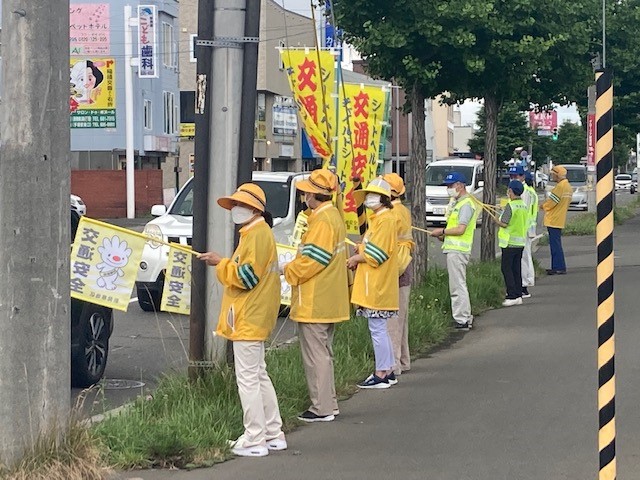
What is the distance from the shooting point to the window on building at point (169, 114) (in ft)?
181

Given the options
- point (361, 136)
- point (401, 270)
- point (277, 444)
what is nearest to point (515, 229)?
point (361, 136)

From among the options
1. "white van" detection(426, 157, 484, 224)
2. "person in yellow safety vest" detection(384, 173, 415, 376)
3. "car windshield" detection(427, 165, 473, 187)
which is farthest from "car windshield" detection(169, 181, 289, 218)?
"car windshield" detection(427, 165, 473, 187)

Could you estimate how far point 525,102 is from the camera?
2300 cm

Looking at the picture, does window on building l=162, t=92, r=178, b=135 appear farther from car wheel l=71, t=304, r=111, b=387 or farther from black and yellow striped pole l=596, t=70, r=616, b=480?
black and yellow striped pole l=596, t=70, r=616, b=480

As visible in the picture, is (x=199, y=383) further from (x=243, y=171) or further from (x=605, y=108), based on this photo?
(x=605, y=108)

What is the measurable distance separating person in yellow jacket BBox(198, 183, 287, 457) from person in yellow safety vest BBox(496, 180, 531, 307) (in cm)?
900

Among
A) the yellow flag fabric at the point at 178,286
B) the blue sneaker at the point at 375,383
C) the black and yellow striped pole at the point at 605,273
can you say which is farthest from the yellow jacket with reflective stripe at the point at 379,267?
the black and yellow striped pole at the point at 605,273

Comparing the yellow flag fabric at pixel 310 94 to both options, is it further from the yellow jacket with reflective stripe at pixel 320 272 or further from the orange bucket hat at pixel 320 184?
the yellow jacket with reflective stripe at pixel 320 272

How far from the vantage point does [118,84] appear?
5084 centimetres

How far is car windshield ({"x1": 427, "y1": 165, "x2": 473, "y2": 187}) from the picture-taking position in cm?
3754

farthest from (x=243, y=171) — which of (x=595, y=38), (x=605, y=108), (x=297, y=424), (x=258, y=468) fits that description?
(x=595, y=38)

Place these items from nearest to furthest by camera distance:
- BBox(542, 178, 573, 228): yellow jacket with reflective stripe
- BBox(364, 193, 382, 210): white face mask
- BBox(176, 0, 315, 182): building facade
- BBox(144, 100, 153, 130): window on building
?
BBox(364, 193, 382, 210): white face mask < BBox(542, 178, 573, 228): yellow jacket with reflective stripe < BBox(144, 100, 153, 130): window on building < BBox(176, 0, 315, 182): building facade

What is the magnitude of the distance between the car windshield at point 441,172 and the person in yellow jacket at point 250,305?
29.9m

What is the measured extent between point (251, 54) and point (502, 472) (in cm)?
359
